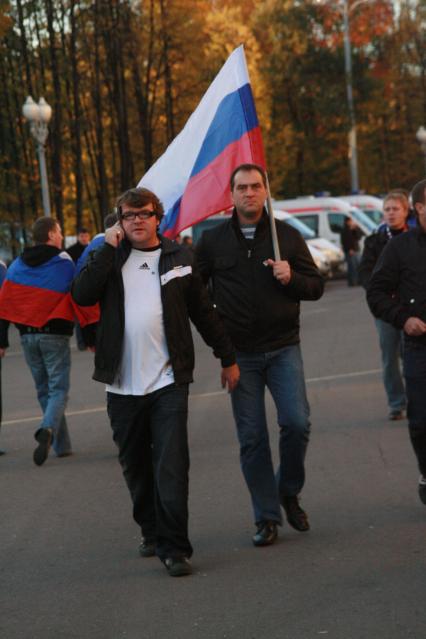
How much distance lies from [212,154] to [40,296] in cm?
311

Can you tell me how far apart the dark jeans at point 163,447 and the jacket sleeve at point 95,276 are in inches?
19.5

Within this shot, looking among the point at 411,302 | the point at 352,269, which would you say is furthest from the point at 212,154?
the point at 352,269

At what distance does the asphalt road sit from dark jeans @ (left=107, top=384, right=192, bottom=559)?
206 mm

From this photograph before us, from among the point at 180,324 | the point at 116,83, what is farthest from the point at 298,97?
the point at 180,324

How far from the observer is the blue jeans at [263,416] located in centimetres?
684

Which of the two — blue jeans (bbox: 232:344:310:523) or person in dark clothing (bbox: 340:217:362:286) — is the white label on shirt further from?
person in dark clothing (bbox: 340:217:362:286)

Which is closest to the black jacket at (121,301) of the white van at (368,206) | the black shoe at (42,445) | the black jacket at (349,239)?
the black shoe at (42,445)

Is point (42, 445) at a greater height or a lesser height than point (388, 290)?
lesser

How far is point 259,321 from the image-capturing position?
269 inches

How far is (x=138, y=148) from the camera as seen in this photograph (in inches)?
1725

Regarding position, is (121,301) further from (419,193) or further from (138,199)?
(419,193)

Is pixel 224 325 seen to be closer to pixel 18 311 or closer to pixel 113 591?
pixel 113 591

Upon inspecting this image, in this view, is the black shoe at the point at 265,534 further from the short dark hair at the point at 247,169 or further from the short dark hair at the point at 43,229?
the short dark hair at the point at 43,229

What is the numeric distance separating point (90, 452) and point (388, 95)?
5713 centimetres
